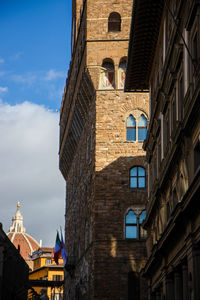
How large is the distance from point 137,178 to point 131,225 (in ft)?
11.1

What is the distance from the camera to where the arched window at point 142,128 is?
4803 cm

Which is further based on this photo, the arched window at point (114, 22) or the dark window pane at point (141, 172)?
the arched window at point (114, 22)

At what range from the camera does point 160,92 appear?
28703mm

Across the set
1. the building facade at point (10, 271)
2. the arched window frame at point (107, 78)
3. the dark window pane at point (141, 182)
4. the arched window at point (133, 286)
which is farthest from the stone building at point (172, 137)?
the building facade at point (10, 271)

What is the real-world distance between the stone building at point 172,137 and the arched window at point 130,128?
1121 centimetres

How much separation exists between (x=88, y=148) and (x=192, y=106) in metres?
31.8

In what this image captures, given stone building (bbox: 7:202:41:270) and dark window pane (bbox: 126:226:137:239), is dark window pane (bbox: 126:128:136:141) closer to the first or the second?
dark window pane (bbox: 126:226:137:239)

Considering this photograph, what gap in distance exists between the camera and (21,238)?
15962cm

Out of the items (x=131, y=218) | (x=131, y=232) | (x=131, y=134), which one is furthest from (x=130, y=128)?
(x=131, y=232)

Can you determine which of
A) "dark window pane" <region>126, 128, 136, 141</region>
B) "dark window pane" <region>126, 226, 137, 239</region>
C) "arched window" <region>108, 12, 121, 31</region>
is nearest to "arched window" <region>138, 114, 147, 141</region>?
"dark window pane" <region>126, 128, 136, 141</region>

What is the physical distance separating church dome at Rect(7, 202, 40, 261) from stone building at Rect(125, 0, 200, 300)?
116 m

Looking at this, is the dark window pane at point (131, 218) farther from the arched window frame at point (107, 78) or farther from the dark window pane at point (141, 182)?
the arched window frame at point (107, 78)

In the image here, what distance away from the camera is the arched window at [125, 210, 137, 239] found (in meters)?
45.9

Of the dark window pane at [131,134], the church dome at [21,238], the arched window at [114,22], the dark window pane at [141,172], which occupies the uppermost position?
the church dome at [21,238]
